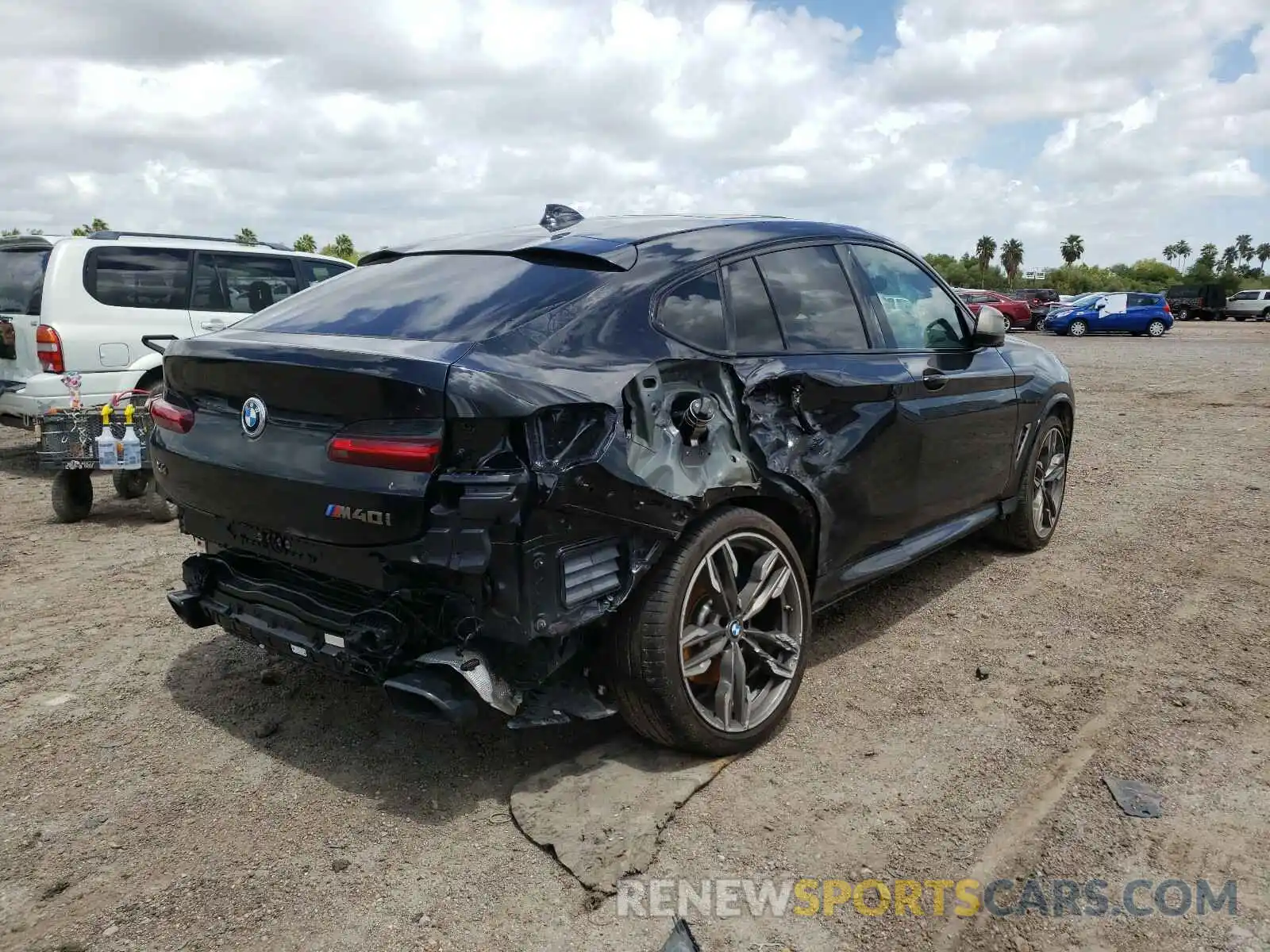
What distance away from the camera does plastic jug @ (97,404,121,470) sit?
6070 mm

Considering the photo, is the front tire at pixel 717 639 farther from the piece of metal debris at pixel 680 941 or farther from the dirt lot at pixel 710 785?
the piece of metal debris at pixel 680 941

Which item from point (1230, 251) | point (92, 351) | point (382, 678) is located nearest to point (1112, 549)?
point (382, 678)

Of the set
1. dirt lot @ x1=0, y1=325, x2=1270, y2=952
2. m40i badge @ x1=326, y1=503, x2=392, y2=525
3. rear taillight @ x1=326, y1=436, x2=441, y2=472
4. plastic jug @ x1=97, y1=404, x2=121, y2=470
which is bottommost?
Answer: dirt lot @ x1=0, y1=325, x2=1270, y2=952

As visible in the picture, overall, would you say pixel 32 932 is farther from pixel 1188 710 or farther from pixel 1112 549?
pixel 1112 549

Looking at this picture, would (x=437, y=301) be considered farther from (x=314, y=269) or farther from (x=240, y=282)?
(x=314, y=269)

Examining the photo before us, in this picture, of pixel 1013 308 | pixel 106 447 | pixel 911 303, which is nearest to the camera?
pixel 911 303

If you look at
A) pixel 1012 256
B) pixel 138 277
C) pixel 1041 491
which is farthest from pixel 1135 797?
pixel 1012 256

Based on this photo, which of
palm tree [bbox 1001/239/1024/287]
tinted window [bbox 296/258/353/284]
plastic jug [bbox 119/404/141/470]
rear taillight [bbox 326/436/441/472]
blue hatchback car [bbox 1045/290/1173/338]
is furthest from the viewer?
palm tree [bbox 1001/239/1024/287]

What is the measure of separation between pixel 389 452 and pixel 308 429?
1.15ft

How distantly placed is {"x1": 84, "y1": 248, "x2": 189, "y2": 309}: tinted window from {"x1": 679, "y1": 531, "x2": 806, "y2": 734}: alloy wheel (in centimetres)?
667

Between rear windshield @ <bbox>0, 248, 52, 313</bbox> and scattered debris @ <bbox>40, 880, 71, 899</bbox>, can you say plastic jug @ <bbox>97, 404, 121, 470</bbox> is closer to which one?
rear windshield @ <bbox>0, 248, 52, 313</bbox>

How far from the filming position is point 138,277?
26.2 ft

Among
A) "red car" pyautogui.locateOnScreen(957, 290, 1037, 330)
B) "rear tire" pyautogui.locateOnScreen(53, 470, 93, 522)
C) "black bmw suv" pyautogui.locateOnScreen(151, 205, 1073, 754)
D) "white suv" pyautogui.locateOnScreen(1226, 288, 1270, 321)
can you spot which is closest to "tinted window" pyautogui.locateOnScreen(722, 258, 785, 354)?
"black bmw suv" pyautogui.locateOnScreen(151, 205, 1073, 754)

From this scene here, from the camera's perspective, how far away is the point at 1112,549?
545 cm
